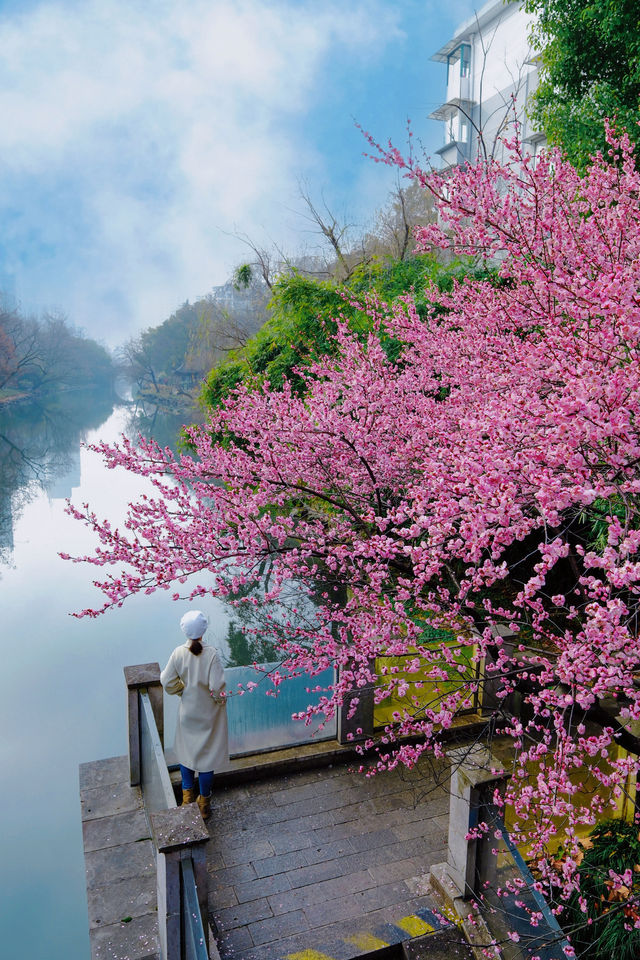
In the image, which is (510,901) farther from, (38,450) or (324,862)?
(38,450)

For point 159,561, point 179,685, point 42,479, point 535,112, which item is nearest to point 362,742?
point 179,685

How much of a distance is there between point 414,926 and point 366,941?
0.30 m

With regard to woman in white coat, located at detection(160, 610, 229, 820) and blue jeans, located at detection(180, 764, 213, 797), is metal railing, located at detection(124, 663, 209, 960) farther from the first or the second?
blue jeans, located at detection(180, 764, 213, 797)

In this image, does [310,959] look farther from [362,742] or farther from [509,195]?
[509,195]

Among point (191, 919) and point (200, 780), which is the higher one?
point (191, 919)

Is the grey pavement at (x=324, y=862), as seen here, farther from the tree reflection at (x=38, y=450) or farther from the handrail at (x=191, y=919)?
the tree reflection at (x=38, y=450)

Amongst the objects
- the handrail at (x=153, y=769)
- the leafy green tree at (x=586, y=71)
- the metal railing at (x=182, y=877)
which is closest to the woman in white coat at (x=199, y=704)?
the handrail at (x=153, y=769)

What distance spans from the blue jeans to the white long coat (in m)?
0.07

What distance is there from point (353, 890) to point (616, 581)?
3.15 meters

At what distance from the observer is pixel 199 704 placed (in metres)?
4.33

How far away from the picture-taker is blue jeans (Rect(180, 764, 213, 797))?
14.5 feet

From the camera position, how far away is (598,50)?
283 inches

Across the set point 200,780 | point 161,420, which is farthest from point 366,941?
point 161,420

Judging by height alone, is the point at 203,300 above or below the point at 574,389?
above
